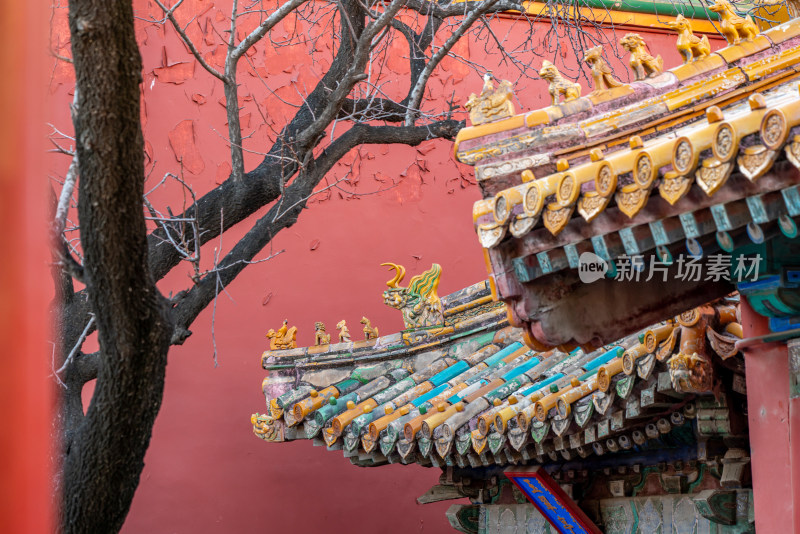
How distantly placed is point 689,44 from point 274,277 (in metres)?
4.33

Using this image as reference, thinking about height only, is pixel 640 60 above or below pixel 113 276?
above

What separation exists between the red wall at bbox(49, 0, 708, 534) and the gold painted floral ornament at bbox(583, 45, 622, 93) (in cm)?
382

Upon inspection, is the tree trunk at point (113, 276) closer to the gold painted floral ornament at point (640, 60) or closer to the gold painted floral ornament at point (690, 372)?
the gold painted floral ornament at point (640, 60)

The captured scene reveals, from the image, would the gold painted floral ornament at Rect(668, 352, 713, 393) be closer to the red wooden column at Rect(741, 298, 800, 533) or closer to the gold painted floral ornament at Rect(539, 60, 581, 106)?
the red wooden column at Rect(741, 298, 800, 533)

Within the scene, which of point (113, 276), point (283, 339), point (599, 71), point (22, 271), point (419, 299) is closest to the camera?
point (22, 271)

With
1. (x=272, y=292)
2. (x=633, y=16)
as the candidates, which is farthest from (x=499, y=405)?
(x=633, y=16)

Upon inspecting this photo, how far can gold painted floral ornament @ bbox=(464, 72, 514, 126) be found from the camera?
295 cm

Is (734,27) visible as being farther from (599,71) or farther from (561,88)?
(561,88)

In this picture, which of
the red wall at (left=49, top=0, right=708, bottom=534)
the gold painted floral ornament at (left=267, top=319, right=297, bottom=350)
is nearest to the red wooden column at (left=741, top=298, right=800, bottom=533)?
the gold painted floral ornament at (left=267, top=319, right=297, bottom=350)

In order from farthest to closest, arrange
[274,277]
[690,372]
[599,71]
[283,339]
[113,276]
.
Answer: [274,277] < [283,339] < [690,372] < [599,71] < [113,276]

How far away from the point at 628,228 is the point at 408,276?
4.57 meters

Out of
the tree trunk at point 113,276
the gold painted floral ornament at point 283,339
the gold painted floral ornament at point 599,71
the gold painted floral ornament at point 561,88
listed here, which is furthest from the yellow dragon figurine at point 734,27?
the gold painted floral ornament at point 283,339

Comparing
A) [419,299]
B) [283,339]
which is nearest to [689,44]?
[419,299]

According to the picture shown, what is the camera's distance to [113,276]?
2.31 meters
